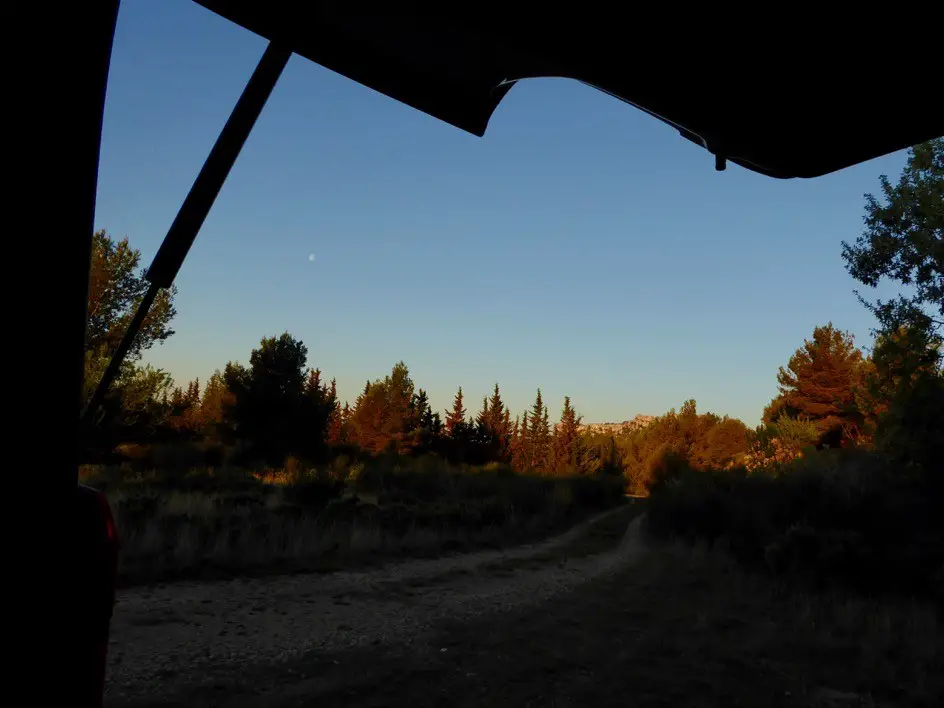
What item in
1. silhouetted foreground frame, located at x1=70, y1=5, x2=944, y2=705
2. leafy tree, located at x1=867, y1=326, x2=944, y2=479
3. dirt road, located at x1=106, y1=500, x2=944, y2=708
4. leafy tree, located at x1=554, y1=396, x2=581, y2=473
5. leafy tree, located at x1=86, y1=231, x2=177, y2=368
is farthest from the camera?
leafy tree, located at x1=554, y1=396, x2=581, y2=473

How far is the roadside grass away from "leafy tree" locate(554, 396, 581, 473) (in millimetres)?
19216

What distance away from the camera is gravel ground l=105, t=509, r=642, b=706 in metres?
4.64

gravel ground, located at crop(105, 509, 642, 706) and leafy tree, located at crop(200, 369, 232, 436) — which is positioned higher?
leafy tree, located at crop(200, 369, 232, 436)

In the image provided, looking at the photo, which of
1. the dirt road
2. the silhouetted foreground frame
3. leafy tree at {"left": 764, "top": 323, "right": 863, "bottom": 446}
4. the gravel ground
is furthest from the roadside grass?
leafy tree at {"left": 764, "top": 323, "right": 863, "bottom": 446}

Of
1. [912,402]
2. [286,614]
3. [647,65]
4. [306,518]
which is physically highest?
[647,65]

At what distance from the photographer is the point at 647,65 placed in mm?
1700

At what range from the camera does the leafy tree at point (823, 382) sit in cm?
3105

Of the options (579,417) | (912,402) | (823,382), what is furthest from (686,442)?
(912,402)

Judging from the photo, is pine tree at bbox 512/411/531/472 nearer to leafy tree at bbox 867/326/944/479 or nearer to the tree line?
the tree line

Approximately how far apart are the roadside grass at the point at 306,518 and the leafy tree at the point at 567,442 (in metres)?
19.2

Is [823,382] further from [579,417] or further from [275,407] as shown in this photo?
[275,407]

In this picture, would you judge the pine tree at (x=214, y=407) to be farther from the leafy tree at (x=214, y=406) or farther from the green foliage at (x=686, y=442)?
the green foliage at (x=686, y=442)

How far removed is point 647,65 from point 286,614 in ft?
22.3

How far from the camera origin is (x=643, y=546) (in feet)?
41.9
